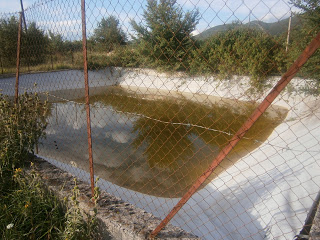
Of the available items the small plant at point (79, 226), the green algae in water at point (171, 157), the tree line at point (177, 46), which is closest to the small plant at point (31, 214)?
the small plant at point (79, 226)

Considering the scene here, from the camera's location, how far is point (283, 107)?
877cm

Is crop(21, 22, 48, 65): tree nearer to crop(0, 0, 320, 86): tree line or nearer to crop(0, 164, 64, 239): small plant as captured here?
crop(0, 0, 320, 86): tree line

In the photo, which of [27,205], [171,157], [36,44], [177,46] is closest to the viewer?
[27,205]

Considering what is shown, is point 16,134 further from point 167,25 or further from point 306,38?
point 306,38

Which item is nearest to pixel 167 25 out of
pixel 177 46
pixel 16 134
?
→ pixel 16 134

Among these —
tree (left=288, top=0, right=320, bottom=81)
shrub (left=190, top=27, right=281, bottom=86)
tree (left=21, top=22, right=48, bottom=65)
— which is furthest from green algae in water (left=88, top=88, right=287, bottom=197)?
tree (left=21, top=22, right=48, bottom=65)

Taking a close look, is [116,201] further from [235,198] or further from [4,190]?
[235,198]

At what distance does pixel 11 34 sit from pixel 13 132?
10.3 m

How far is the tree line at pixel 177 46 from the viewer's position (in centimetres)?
170

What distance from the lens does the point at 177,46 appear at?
175 inches

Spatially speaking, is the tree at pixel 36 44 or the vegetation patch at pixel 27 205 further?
the tree at pixel 36 44

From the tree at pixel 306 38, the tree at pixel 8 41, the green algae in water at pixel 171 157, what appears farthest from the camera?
the tree at pixel 8 41

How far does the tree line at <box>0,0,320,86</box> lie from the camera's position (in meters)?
1.70

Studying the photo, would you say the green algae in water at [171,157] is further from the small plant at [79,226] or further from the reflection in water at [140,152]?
the small plant at [79,226]
